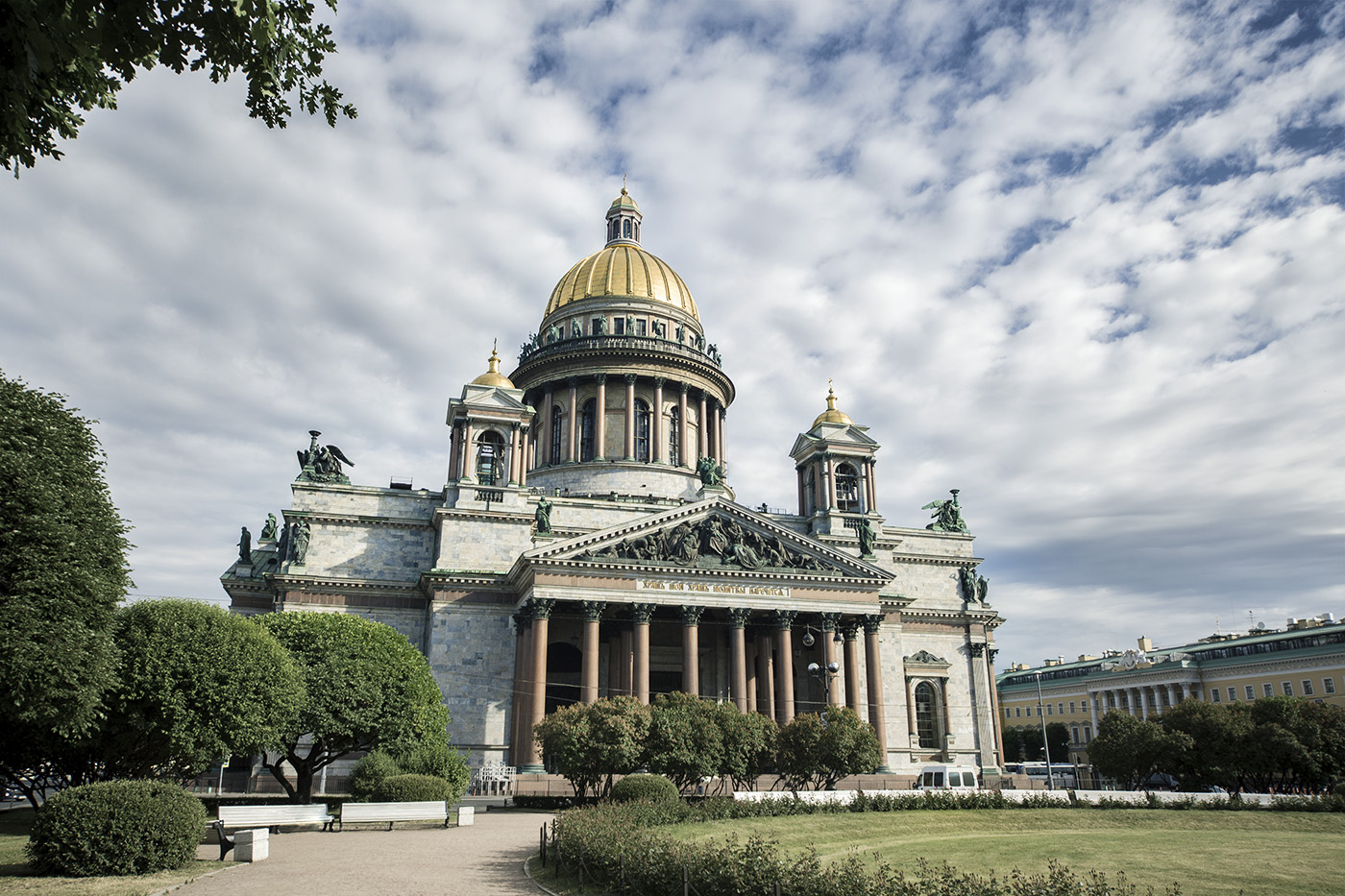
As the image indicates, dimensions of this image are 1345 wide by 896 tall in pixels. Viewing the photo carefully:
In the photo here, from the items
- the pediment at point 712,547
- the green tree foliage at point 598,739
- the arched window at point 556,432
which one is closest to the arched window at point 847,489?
the pediment at point 712,547

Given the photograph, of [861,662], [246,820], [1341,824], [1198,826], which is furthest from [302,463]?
[1341,824]

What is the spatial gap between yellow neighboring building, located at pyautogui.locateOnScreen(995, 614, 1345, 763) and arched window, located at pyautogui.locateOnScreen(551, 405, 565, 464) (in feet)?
139

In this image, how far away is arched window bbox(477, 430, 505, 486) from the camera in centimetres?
5403

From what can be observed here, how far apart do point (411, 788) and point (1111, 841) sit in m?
21.0

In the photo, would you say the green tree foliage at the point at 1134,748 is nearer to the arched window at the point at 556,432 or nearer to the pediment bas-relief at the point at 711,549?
the pediment bas-relief at the point at 711,549

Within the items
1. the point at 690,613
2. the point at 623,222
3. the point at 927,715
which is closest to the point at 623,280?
the point at 623,222

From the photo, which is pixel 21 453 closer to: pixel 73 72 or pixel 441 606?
pixel 73 72

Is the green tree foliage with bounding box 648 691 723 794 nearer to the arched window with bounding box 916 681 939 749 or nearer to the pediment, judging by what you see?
the pediment

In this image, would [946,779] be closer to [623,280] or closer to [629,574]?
[629,574]

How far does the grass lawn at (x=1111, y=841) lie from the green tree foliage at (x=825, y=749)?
5147mm

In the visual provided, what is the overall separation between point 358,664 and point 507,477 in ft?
68.9

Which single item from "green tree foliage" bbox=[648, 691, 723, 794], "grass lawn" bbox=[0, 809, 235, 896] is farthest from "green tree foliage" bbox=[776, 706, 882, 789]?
"grass lawn" bbox=[0, 809, 235, 896]

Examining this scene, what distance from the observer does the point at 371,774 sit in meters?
33.2

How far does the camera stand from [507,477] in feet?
177
